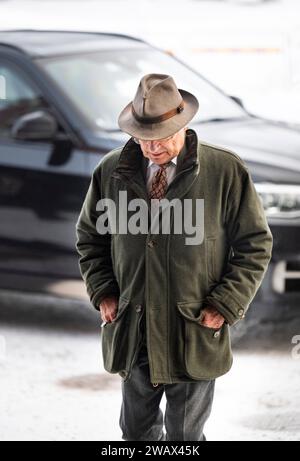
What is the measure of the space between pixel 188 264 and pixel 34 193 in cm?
169

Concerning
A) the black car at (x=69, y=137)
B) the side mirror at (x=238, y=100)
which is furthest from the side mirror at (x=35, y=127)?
the side mirror at (x=238, y=100)

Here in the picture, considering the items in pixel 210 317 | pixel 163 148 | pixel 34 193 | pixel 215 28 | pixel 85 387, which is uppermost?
pixel 163 148

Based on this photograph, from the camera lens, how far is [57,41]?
4.41 meters

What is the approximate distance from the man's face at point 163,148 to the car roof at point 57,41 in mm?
1852

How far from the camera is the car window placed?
4.29 metres

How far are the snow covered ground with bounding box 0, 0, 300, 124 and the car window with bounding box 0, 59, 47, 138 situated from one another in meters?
0.26

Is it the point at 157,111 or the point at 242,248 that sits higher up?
the point at 157,111

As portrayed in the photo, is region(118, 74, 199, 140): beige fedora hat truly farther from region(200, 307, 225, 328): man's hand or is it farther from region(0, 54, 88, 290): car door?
region(0, 54, 88, 290): car door

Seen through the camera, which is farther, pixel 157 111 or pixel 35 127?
pixel 35 127

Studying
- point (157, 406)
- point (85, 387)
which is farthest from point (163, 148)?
point (85, 387)

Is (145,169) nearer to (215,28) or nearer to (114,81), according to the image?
(114,81)

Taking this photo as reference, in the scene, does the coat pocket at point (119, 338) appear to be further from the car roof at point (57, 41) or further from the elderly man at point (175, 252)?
the car roof at point (57, 41)

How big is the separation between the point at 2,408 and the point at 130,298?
1204 millimetres

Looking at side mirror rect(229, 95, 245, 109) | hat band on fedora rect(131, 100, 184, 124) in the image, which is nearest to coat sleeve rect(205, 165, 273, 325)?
hat band on fedora rect(131, 100, 184, 124)
